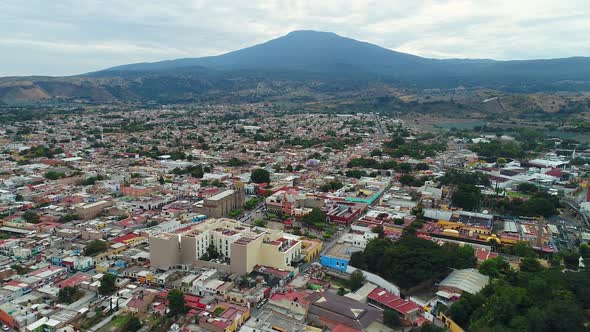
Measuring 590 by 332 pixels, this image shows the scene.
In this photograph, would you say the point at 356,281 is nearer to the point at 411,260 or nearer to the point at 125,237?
the point at 411,260

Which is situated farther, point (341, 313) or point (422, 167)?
point (422, 167)

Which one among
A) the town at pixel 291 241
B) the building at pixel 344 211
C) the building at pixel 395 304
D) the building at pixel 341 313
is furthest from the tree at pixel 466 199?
the building at pixel 341 313

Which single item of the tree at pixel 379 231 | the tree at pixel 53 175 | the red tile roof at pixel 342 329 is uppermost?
the tree at pixel 53 175

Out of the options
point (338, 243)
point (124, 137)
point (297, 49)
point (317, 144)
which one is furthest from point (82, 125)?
point (297, 49)

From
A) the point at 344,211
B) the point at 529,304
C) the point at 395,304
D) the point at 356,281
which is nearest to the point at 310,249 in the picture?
the point at 356,281

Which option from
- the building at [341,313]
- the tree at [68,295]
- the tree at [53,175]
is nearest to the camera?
the building at [341,313]

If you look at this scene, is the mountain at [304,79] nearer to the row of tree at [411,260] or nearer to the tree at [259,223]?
the tree at [259,223]
